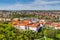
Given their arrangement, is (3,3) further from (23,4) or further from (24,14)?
(24,14)

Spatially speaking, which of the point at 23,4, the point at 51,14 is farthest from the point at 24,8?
the point at 51,14

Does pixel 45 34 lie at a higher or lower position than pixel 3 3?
lower

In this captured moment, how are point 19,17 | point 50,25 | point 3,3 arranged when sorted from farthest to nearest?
point 19,17, point 50,25, point 3,3

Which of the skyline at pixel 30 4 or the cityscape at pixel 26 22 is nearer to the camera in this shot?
the cityscape at pixel 26 22

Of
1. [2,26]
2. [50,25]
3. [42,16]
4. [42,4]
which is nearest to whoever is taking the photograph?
[2,26]

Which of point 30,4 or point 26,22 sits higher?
point 30,4

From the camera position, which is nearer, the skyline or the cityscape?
the cityscape

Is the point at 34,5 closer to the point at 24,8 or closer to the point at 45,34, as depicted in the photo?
the point at 24,8

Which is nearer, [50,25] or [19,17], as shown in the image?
[50,25]

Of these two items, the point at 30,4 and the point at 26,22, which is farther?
the point at 26,22
